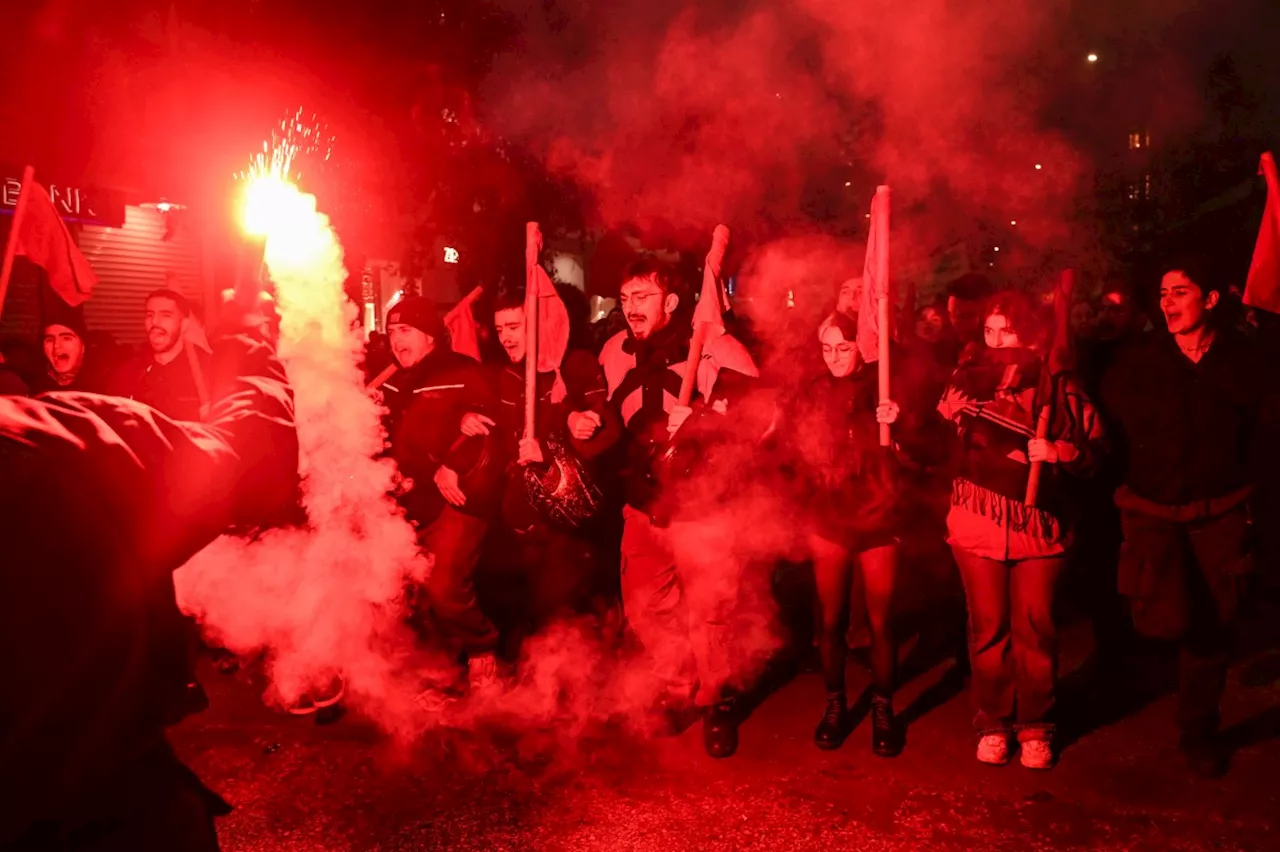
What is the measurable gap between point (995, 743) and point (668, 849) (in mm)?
1604

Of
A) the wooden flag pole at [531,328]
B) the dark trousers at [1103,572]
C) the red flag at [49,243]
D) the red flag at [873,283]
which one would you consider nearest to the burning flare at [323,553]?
the red flag at [49,243]

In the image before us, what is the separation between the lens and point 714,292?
171 inches

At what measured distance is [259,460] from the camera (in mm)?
1791

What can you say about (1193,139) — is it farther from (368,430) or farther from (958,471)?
(368,430)

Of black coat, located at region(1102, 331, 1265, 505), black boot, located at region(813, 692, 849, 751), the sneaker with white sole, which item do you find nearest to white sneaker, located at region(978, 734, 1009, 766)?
A: black boot, located at region(813, 692, 849, 751)

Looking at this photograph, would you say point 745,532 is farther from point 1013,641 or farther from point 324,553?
point 324,553

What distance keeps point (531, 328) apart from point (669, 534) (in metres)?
1.21

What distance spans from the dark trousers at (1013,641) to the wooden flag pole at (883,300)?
0.85 meters

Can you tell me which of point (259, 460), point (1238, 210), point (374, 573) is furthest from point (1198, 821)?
point (1238, 210)

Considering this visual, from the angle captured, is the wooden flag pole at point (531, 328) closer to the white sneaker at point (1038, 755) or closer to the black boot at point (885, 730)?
the black boot at point (885, 730)

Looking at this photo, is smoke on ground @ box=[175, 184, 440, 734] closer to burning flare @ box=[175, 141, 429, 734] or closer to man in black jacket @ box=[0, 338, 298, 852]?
burning flare @ box=[175, 141, 429, 734]

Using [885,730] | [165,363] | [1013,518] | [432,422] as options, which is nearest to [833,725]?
[885,730]

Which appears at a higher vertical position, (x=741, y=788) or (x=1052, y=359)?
(x=1052, y=359)

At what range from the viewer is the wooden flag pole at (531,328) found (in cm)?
461
